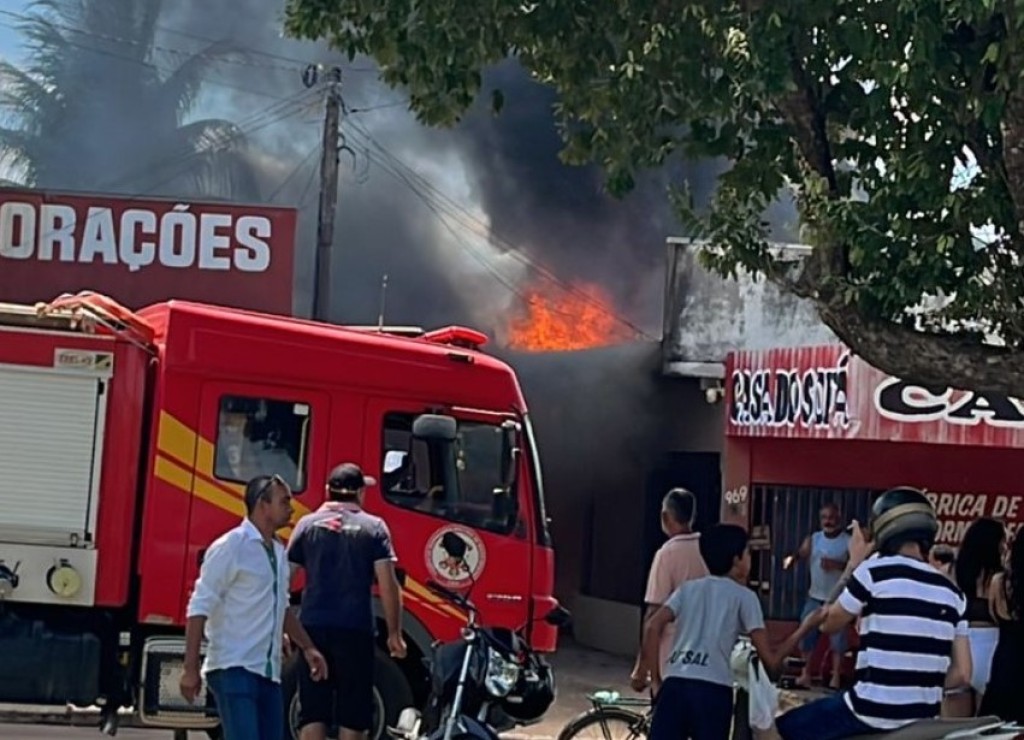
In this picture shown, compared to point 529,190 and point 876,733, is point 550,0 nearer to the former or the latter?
point 876,733

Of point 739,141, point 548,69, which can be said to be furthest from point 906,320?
point 548,69

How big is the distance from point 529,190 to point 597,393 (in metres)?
6.36

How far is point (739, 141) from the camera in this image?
897cm

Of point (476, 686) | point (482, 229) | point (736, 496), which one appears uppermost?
point (482, 229)

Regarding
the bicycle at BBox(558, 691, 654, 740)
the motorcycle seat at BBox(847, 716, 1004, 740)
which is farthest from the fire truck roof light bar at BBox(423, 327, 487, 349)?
the motorcycle seat at BBox(847, 716, 1004, 740)

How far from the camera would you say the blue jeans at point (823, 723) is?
642cm

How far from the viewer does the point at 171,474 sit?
10.2m

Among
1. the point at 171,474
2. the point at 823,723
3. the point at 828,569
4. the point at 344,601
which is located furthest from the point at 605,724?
the point at 828,569

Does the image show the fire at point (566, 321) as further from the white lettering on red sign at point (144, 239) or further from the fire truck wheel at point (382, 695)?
the fire truck wheel at point (382, 695)

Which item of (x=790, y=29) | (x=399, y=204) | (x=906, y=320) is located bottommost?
(x=906, y=320)

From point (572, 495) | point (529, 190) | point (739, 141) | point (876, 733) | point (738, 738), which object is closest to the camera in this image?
point (876, 733)

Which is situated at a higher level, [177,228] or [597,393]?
[177,228]

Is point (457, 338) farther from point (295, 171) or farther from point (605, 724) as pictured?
point (295, 171)

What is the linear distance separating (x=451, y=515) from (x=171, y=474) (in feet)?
5.76
